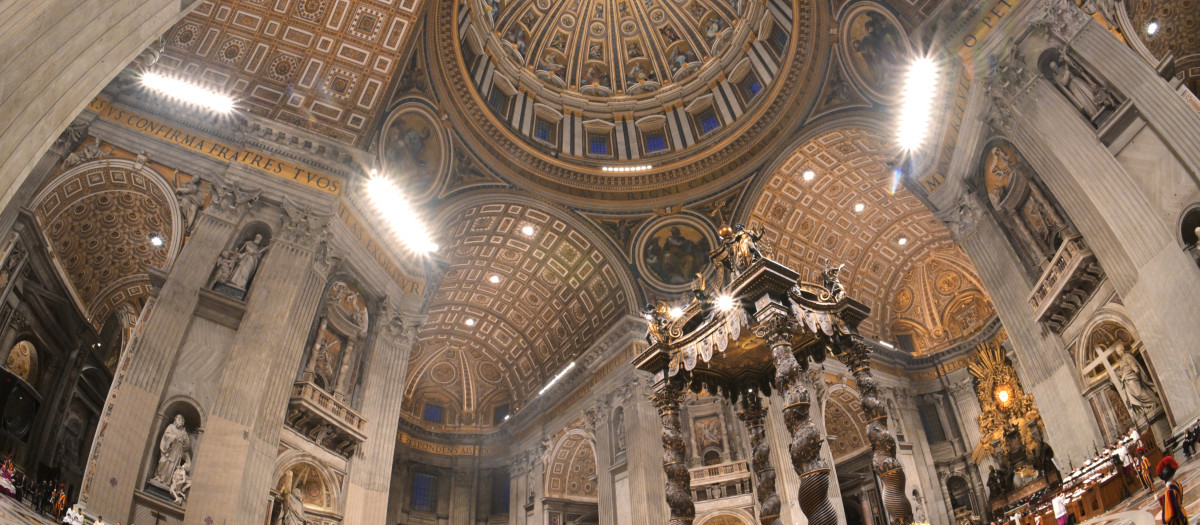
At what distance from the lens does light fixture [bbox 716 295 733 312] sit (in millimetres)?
9781

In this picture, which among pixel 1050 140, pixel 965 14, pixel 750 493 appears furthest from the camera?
pixel 750 493

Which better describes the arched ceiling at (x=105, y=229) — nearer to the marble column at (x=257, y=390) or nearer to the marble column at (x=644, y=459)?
the marble column at (x=257, y=390)

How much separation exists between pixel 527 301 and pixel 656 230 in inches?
208

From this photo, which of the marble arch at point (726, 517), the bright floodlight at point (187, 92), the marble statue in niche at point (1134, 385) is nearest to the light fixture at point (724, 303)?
the marble statue in niche at point (1134, 385)

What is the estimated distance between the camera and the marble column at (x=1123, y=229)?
306 inches

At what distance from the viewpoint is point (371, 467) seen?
12781 millimetres

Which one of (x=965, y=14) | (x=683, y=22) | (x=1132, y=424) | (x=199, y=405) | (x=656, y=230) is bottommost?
(x=1132, y=424)

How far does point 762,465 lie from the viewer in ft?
31.9

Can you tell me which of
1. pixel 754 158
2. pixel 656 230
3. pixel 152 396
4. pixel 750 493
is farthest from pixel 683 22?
pixel 152 396

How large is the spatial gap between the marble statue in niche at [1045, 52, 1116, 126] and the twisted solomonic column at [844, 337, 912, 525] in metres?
4.87

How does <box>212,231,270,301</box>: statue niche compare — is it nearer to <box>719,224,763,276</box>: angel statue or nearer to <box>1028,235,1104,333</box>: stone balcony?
<box>719,224,763,276</box>: angel statue

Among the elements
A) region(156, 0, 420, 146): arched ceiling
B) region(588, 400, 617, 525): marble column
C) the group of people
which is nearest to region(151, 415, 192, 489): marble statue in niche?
region(156, 0, 420, 146): arched ceiling

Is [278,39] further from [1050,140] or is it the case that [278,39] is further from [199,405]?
[1050,140]

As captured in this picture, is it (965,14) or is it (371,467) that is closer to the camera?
(965,14)
